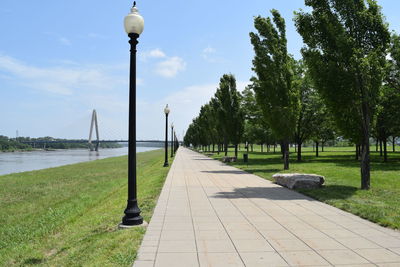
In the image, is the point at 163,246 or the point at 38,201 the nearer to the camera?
the point at 163,246

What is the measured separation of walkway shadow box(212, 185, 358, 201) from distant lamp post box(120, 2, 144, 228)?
13.2 ft

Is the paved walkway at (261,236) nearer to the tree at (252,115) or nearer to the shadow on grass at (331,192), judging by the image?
the shadow on grass at (331,192)

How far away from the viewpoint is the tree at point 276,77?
2028cm

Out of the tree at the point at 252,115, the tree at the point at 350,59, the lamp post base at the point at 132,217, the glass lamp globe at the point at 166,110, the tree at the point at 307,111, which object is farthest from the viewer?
the tree at the point at 252,115

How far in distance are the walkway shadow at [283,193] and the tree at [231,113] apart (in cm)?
2289

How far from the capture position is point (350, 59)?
10977mm

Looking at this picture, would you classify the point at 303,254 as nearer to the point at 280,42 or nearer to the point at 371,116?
the point at 371,116

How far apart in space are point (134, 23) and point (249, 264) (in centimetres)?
508

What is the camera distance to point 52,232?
792cm

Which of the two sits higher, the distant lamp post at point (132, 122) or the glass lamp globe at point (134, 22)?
the glass lamp globe at point (134, 22)

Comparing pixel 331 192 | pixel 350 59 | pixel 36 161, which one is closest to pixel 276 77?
pixel 350 59

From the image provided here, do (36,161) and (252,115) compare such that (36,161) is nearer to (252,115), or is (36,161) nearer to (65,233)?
(252,115)

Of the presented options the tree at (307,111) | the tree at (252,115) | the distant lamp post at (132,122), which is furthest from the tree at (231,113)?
the distant lamp post at (132,122)

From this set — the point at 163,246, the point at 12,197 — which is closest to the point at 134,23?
the point at 163,246
